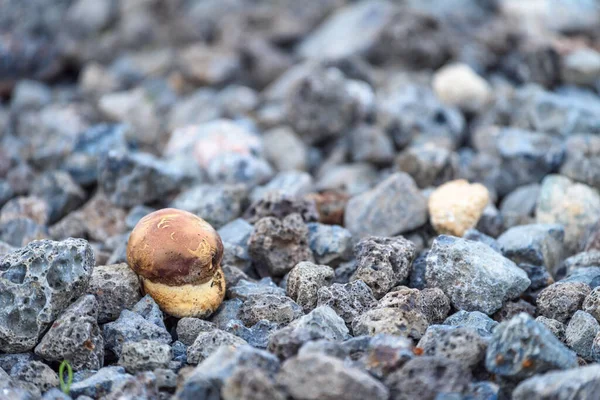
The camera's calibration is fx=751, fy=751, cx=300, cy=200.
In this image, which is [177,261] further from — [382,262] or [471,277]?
[471,277]

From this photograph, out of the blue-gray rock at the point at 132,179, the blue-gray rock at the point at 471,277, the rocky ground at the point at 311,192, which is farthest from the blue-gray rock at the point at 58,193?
the blue-gray rock at the point at 471,277

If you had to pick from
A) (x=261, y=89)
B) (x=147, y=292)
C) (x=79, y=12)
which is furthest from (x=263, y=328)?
(x=79, y=12)

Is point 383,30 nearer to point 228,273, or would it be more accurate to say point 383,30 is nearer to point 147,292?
point 228,273

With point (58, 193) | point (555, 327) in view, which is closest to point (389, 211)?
point (555, 327)

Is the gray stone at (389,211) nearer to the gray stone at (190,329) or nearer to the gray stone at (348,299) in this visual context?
the gray stone at (348,299)

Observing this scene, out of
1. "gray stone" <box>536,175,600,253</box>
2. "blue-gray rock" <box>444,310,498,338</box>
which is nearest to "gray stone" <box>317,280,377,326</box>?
"blue-gray rock" <box>444,310,498,338</box>

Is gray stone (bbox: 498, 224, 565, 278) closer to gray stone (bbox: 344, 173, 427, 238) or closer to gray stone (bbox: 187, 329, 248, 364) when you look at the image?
gray stone (bbox: 344, 173, 427, 238)
